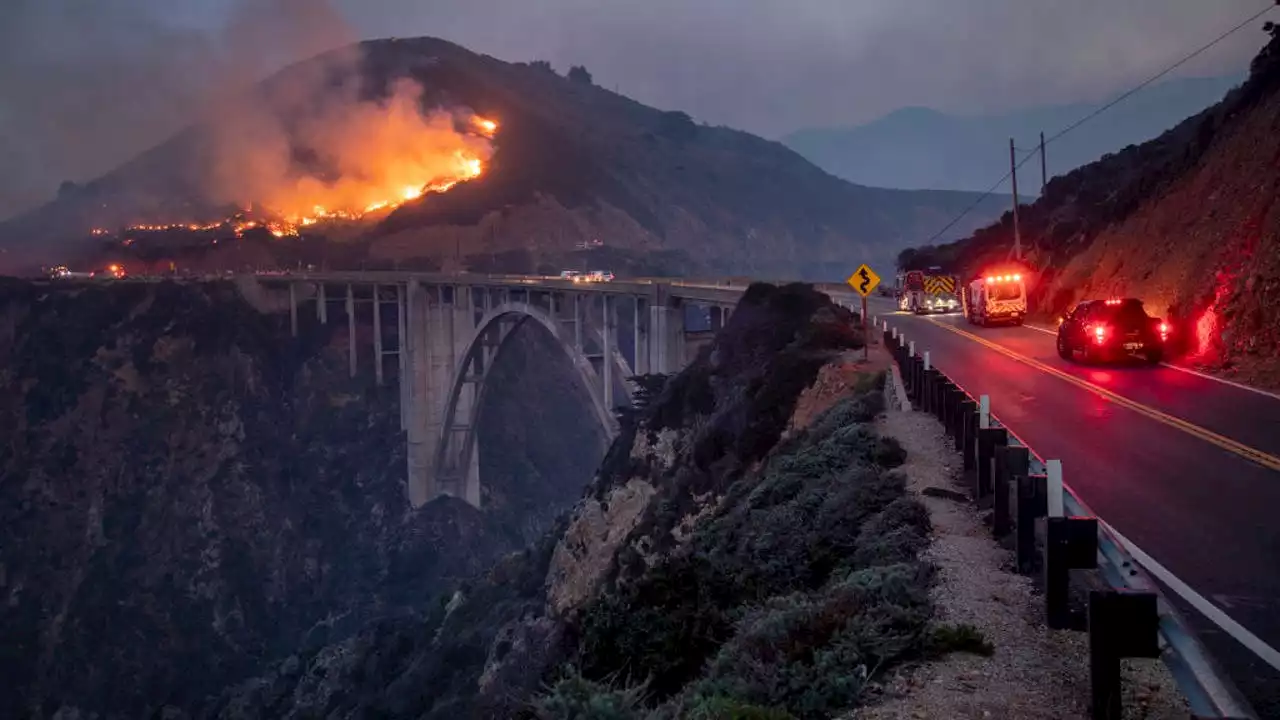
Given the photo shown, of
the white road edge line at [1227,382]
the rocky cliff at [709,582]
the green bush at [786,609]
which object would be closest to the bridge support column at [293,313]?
the rocky cliff at [709,582]

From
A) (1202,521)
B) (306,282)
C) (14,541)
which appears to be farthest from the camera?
(306,282)

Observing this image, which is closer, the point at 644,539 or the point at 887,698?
the point at 887,698

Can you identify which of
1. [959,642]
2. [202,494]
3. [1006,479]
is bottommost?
[202,494]

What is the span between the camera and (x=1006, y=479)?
8617mm

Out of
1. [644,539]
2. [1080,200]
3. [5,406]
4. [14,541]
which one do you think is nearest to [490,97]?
[5,406]

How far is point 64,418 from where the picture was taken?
74250 millimetres

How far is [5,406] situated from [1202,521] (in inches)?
3412

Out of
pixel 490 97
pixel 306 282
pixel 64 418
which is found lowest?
pixel 64 418

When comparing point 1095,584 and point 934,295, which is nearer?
point 1095,584

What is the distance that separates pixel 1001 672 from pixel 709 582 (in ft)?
11.8

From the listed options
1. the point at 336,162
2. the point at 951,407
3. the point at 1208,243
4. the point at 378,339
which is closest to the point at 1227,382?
the point at 1208,243

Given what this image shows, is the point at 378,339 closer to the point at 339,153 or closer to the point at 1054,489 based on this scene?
the point at 1054,489

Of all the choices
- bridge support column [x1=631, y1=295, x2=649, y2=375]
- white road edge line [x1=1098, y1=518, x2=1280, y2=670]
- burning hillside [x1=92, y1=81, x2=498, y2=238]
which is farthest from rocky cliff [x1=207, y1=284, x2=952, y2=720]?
burning hillside [x1=92, y1=81, x2=498, y2=238]

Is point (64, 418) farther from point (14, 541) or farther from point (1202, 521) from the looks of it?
point (1202, 521)
